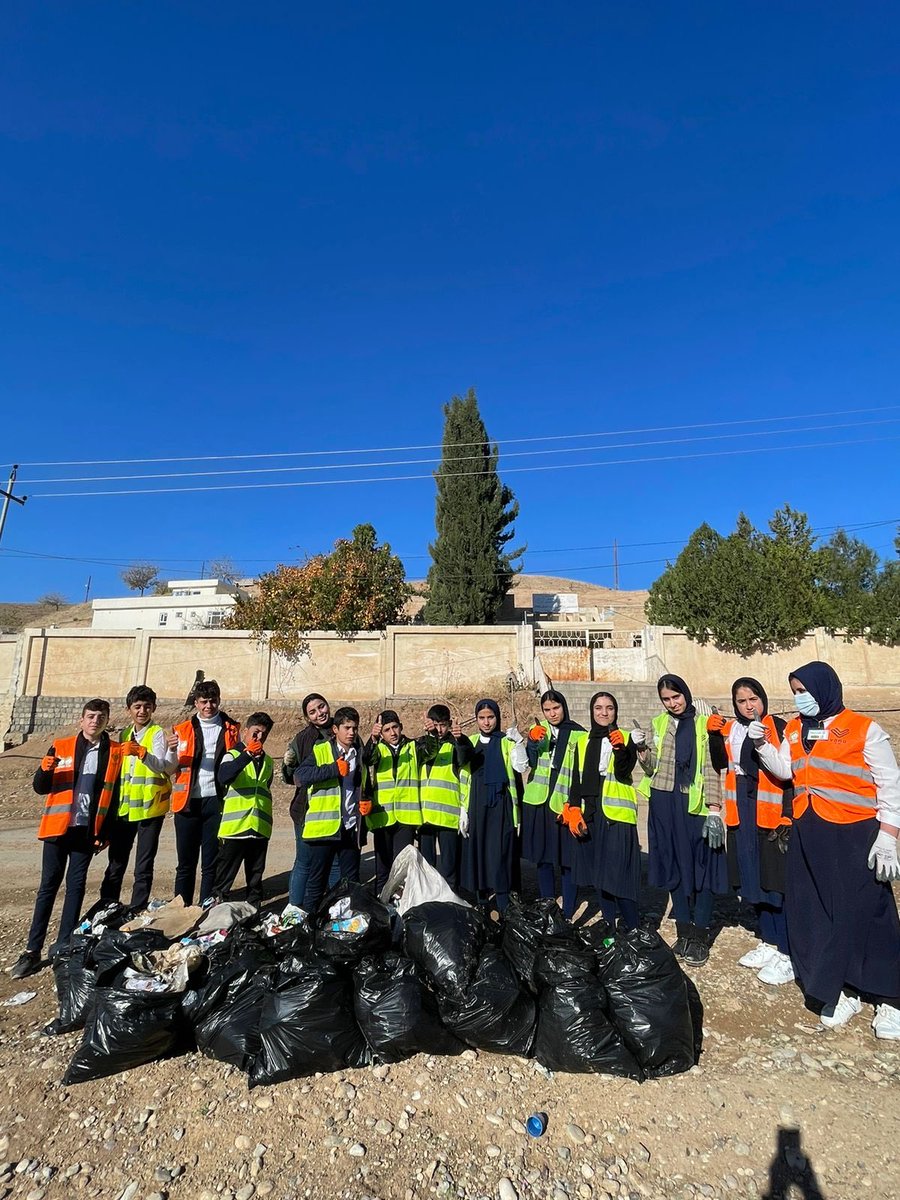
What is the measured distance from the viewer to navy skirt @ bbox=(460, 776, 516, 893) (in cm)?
473

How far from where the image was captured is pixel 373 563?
2459 cm

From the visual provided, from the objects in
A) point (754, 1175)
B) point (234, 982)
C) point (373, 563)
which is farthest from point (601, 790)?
point (373, 563)

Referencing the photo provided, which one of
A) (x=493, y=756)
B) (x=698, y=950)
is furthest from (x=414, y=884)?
(x=698, y=950)

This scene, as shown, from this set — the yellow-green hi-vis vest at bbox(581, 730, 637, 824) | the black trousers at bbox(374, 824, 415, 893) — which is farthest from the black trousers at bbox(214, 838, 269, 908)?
the yellow-green hi-vis vest at bbox(581, 730, 637, 824)

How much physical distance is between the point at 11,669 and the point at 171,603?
14694 millimetres

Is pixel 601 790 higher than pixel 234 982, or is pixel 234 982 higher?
pixel 601 790

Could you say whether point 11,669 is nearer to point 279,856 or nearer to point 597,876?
point 279,856

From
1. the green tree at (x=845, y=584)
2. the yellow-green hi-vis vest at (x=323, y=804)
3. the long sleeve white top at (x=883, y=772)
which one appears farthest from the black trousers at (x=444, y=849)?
the green tree at (x=845, y=584)

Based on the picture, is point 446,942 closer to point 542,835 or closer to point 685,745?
point 542,835

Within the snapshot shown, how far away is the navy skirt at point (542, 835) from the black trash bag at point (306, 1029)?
2.25m

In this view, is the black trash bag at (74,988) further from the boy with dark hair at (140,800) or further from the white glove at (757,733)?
the white glove at (757,733)

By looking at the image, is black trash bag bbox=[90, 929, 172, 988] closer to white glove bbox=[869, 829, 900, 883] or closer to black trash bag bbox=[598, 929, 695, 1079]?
black trash bag bbox=[598, 929, 695, 1079]

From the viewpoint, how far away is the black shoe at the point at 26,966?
12.6ft

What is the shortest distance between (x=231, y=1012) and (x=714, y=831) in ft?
10.7
